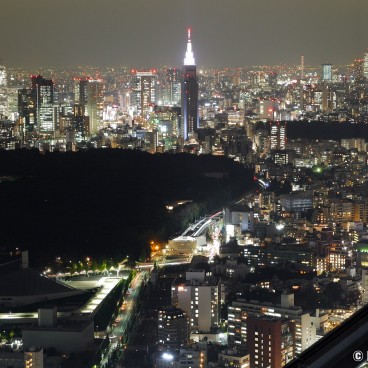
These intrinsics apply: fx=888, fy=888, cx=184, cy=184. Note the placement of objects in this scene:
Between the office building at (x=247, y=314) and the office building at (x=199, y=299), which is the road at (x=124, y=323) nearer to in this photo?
the office building at (x=199, y=299)

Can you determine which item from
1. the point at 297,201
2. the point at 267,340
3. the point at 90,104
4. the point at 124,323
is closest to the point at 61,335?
the point at 124,323

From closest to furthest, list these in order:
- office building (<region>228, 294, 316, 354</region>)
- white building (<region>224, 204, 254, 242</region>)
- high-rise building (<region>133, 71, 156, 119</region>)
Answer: office building (<region>228, 294, 316, 354</region>)
white building (<region>224, 204, 254, 242</region>)
high-rise building (<region>133, 71, 156, 119</region>)

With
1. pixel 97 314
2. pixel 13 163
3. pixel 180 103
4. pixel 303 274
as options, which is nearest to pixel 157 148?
pixel 180 103

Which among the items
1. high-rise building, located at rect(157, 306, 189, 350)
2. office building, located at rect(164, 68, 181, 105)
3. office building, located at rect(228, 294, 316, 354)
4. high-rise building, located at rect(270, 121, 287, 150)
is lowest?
high-rise building, located at rect(157, 306, 189, 350)

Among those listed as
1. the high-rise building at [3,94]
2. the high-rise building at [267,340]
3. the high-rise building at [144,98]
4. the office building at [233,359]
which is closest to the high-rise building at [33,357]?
the office building at [233,359]

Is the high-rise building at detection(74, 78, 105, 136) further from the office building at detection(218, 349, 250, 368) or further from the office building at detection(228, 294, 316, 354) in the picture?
the office building at detection(218, 349, 250, 368)

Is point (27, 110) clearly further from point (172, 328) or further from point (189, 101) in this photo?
point (172, 328)

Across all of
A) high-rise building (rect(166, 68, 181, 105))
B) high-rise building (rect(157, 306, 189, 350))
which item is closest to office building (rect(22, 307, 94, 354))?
high-rise building (rect(157, 306, 189, 350))
